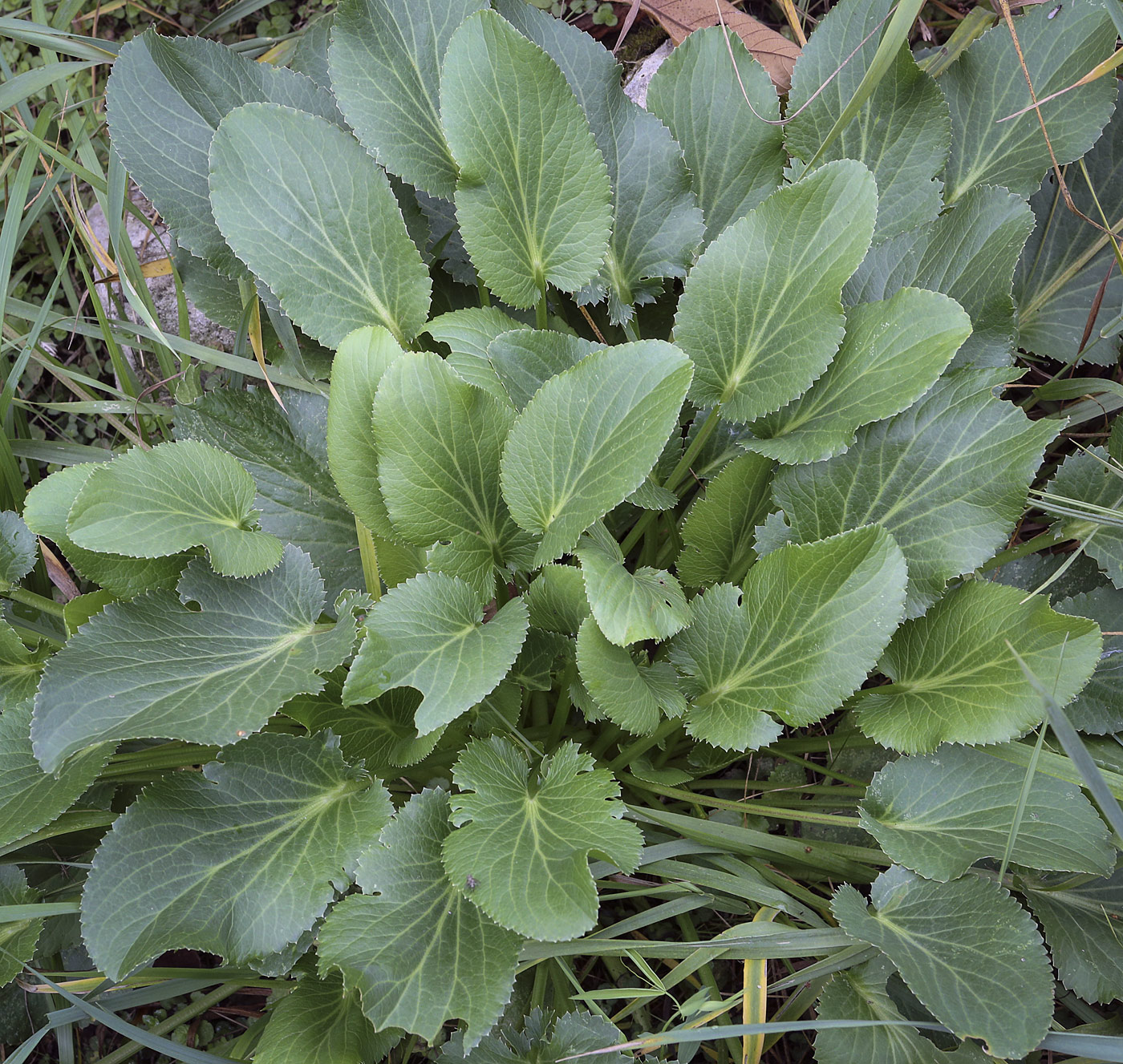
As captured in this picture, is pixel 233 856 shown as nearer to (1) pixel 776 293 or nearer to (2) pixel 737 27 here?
(1) pixel 776 293

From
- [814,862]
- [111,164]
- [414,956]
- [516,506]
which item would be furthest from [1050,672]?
[111,164]

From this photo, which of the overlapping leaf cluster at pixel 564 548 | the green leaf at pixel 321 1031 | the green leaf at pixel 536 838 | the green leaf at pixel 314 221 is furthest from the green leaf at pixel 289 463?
the green leaf at pixel 321 1031

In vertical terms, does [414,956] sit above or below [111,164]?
below

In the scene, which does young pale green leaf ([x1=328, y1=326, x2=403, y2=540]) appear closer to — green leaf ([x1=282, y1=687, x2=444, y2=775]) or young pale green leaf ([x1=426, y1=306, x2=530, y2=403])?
young pale green leaf ([x1=426, y1=306, x2=530, y2=403])

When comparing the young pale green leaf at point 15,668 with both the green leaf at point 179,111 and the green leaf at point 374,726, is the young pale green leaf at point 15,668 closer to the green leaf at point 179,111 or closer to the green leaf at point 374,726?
the green leaf at point 374,726

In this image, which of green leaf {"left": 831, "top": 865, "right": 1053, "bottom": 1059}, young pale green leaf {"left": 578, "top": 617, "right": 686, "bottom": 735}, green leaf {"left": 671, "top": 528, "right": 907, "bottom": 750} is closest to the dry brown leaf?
green leaf {"left": 671, "top": 528, "right": 907, "bottom": 750}

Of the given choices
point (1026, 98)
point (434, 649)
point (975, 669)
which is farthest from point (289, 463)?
point (1026, 98)

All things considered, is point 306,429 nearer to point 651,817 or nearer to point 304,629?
point 304,629
